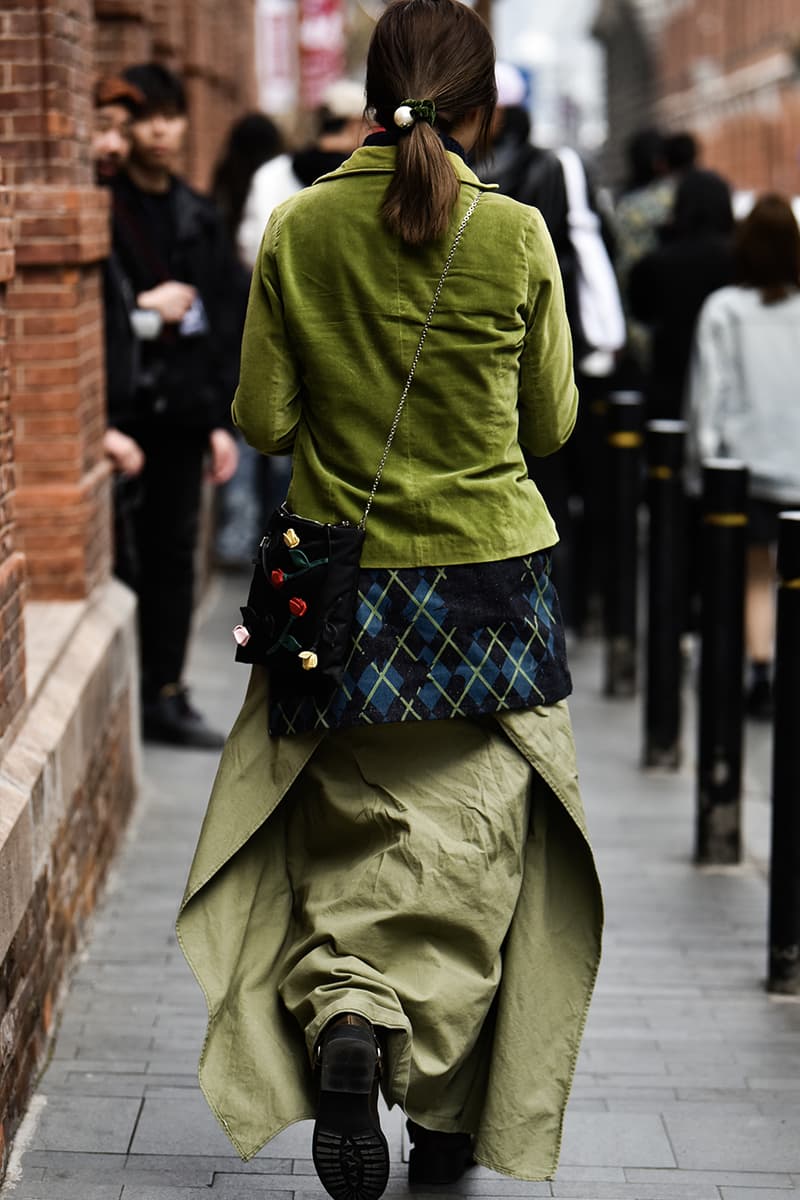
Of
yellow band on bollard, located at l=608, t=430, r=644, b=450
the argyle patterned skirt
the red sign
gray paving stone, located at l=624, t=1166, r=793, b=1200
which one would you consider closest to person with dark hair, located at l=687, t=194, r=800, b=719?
yellow band on bollard, located at l=608, t=430, r=644, b=450

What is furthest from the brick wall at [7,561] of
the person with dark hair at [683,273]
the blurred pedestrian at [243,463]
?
the person with dark hair at [683,273]

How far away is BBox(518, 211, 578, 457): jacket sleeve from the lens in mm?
3477

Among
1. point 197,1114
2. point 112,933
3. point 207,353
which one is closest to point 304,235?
point 197,1114

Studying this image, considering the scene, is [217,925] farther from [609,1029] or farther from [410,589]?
[609,1029]

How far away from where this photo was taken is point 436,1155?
149 inches

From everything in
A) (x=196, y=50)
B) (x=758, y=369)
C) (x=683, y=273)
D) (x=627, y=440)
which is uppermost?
(x=196, y=50)

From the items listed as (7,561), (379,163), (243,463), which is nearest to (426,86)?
(379,163)

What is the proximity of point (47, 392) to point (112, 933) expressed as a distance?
1495 mm

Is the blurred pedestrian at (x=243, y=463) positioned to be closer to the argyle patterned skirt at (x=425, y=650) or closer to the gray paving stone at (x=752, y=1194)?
the argyle patterned skirt at (x=425, y=650)

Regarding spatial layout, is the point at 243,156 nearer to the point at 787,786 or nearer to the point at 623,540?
the point at 623,540

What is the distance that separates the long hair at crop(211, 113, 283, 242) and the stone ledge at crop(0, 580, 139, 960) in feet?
14.0

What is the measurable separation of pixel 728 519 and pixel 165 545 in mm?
2254

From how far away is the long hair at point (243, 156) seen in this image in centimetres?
1034

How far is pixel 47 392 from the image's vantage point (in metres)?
5.73
